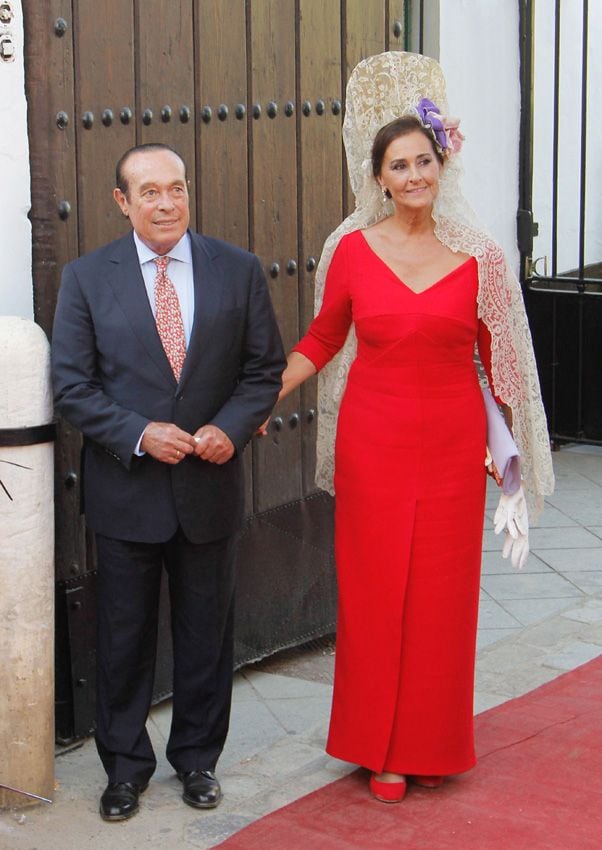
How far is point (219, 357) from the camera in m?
3.78

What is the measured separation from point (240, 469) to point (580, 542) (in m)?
3.04

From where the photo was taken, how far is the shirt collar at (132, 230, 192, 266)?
3.76 meters

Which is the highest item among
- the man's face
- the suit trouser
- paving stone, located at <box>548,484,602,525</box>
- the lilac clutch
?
the man's face

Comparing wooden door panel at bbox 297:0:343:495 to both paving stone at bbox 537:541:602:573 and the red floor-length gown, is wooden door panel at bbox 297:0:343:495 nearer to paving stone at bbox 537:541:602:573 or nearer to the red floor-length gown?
the red floor-length gown

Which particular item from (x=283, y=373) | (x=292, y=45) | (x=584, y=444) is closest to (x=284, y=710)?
(x=283, y=373)

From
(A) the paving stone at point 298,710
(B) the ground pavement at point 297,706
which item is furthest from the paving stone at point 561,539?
(A) the paving stone at point 298,710

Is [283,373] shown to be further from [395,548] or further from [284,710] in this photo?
[284,710]

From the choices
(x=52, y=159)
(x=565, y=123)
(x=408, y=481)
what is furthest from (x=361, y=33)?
(x=565, y=123)

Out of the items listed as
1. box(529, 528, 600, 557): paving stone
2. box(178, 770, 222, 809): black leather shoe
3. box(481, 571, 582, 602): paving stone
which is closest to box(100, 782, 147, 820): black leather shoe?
box(178, 770, 222, 809): black leather shoe

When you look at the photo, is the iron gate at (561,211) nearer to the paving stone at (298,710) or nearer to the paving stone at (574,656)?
the paving stone at (574,656)

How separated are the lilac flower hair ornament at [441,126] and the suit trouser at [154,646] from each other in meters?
1.19

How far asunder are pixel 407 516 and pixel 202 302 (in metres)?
0.79

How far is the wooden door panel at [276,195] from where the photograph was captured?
4.75m

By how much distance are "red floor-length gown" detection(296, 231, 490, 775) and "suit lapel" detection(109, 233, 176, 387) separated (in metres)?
0.58
